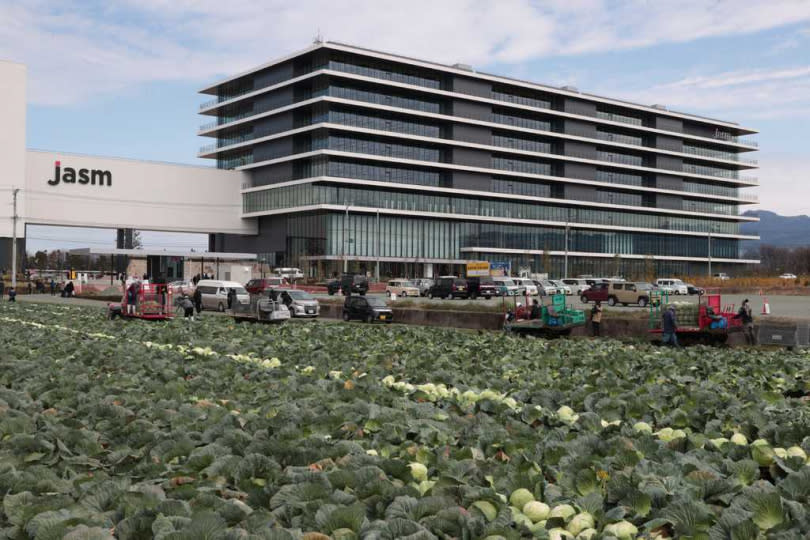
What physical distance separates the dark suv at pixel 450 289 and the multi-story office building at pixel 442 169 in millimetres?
33758

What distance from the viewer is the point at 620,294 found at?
5306 centimetres

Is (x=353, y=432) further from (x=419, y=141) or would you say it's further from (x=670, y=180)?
(x=670, y=180)

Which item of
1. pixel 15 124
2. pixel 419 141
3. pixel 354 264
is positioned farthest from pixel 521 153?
pixel 15 124

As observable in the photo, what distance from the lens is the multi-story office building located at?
95.8 meters

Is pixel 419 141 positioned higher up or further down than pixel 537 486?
higher up

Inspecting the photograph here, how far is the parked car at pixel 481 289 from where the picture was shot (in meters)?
59.8

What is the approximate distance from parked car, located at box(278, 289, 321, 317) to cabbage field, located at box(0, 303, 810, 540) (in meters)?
27.0

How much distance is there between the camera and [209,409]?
25.6 ft

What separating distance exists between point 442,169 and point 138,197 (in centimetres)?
4062

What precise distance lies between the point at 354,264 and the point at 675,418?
88543 millimetres

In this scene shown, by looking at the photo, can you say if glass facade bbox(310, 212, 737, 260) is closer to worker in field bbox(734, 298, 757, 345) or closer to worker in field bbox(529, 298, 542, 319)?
worker in field bbox(529, 298, 542, 319)

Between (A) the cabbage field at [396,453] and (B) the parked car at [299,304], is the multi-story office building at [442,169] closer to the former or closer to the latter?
(B) the parked car at [299,304]

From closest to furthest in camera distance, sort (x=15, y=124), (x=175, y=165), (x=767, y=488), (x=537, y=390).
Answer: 1. (x=767, y=488)
2. (x=537, y=390)
3. (x=15, y=124)
4. (x=175, y=165)

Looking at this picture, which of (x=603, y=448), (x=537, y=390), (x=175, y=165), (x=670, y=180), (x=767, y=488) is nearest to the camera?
(x=767, y=488)
